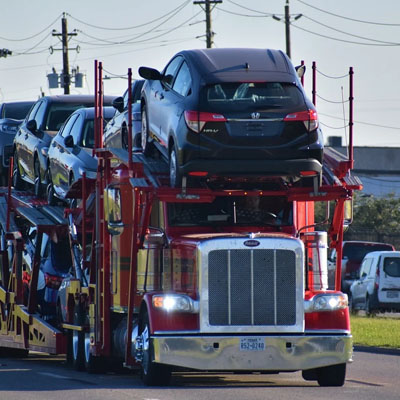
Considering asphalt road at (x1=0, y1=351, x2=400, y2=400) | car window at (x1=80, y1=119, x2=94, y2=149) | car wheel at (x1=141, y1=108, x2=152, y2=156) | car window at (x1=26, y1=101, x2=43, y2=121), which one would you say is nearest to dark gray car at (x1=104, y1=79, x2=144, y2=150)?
car wheel at (x1=141, y1=108, x2=152, y2=156)

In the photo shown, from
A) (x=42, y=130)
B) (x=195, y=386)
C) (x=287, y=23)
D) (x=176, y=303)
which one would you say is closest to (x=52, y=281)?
(x=42, y=130)

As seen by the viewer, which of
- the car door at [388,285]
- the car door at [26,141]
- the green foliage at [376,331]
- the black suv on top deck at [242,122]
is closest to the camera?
the black suv on top deck at [242,122]

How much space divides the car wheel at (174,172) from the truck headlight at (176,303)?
124 centimetres

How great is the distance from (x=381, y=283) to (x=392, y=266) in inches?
22.8

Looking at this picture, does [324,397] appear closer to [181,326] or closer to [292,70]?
[181,326]

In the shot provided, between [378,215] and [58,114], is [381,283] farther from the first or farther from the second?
[378,215]

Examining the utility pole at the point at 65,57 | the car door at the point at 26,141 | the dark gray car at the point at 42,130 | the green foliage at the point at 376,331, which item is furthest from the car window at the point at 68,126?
the utility pole at the point at 65,57

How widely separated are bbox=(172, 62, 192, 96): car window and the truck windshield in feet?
4.23

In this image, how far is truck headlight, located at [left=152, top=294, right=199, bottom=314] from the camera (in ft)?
48.3

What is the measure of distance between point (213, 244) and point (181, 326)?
935mm

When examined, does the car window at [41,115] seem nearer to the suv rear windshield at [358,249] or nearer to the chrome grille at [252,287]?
the chrome grille at [252,287]

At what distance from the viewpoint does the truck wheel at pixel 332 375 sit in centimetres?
1547

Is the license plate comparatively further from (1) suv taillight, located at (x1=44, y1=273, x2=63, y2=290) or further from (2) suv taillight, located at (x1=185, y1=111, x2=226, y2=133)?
(1) suv taillight, located at (x1=44, y1=273, x2=63, y2=290)

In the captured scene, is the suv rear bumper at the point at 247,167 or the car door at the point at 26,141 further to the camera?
the car door at the point at 26,141
